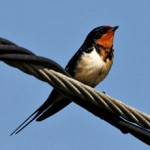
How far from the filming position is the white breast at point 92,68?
485 centimetres

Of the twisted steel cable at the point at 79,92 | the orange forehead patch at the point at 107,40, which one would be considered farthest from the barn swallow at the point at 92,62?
the twisted steel cable at the point at 79,92

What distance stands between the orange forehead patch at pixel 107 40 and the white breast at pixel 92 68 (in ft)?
0.73

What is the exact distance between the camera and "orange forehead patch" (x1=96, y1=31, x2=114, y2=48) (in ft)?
17.0

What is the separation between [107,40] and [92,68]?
530mm

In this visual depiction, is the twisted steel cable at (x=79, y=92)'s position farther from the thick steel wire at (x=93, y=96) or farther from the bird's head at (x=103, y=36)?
the bird's head at (x=103, y=36)

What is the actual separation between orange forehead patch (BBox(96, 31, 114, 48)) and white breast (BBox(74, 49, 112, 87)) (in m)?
0.22

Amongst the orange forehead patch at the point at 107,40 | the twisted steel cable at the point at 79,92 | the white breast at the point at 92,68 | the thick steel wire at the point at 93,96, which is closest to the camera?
the twisted steel cable at the point at 79,92

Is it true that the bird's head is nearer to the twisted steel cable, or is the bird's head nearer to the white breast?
the white breast

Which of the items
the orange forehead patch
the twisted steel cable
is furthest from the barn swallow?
the twisted steel cable

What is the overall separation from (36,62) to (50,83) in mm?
137

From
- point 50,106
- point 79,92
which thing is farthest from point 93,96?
point 50,106

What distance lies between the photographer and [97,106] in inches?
103

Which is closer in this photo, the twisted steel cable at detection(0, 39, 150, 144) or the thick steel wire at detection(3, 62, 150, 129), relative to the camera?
the twisted steel cable at detection(0, 39, 150, 144)

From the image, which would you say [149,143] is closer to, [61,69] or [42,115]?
[61,69]
